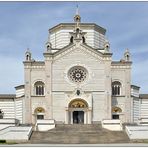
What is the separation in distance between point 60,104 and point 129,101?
9041 mm

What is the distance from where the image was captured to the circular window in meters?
57.0

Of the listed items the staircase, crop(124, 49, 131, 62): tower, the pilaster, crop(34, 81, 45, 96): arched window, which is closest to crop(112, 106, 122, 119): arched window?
crop(124, 49, 131, 62): tower

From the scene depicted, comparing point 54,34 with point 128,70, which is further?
point 54,34

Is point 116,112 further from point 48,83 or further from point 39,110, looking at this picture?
point 39,110

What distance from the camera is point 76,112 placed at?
187ft

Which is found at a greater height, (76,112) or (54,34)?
(54,34)

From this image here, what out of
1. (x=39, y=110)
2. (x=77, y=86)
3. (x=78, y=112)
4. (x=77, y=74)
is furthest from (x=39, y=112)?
(x=77, y=74)

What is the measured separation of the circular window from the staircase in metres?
8.76

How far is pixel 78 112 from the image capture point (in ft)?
187

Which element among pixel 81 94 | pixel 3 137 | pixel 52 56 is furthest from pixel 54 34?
pixel 3 137

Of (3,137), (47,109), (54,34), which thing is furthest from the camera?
(54,34)

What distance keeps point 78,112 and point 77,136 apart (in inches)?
518

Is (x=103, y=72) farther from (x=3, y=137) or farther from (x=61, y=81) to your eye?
(x=3, y=137)

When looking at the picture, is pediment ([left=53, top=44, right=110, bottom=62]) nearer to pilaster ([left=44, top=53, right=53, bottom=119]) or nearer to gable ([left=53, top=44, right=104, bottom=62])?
gable ([left=53, top=44, right=104, bottom=62])
